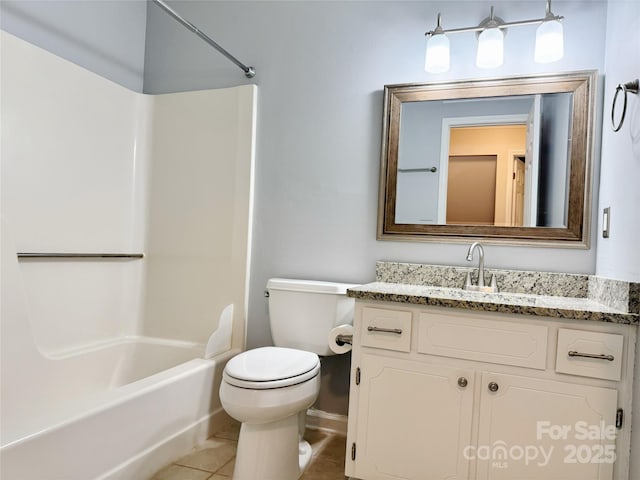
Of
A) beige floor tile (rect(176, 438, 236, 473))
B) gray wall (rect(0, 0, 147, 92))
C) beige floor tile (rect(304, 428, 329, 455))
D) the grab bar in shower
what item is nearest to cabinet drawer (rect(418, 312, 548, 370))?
beige floor tile (rect(304, 428, 329, 455))

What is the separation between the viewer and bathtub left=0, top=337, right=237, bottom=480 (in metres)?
1.33

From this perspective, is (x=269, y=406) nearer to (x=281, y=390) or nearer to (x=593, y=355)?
(x=281, y=390)

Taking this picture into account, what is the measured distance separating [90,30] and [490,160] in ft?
7.02

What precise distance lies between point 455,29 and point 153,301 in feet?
7.00

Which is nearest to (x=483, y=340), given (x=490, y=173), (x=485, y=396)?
(x=485, y=396)

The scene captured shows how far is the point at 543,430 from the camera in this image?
139cm

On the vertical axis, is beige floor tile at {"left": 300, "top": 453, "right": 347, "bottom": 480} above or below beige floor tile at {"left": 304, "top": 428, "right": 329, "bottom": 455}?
below

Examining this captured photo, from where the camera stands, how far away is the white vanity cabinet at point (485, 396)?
52.9 inches

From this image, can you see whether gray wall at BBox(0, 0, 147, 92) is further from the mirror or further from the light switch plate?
the light switch plate

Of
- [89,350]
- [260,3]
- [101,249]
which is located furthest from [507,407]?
[260,3]

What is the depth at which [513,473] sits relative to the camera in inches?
55.9

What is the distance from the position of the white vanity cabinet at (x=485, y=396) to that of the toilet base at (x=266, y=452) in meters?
0.27

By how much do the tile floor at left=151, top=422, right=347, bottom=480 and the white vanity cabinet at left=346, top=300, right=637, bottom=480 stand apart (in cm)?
28

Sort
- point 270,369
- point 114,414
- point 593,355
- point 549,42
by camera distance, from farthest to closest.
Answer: point 549,42 < point 270,369 < point 114,414 < point 593,355
